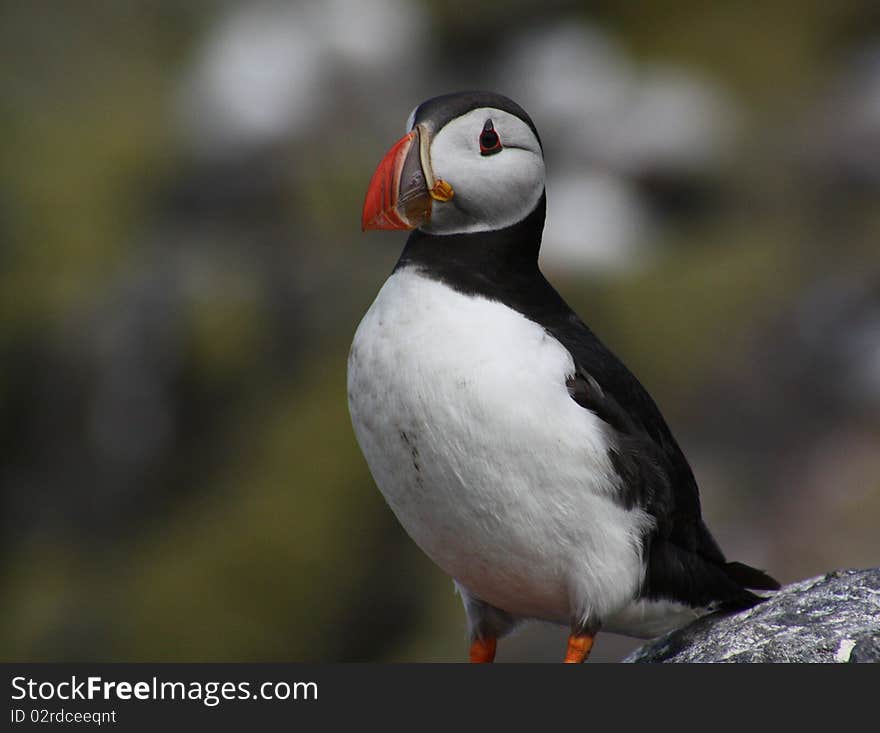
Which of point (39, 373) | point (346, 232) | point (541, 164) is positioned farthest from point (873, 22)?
point (541, 164)

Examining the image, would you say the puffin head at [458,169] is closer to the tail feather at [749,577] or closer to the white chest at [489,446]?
the white chest at [489,446]

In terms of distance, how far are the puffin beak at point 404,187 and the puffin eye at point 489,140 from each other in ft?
0.40

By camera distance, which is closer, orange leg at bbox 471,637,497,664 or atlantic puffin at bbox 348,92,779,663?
atlantic puffin at bbox 348,92,779,663

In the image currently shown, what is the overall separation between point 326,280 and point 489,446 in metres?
5.62

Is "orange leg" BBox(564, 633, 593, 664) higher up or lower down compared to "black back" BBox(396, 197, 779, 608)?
lower down

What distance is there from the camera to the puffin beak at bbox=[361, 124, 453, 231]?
3021 millimetres

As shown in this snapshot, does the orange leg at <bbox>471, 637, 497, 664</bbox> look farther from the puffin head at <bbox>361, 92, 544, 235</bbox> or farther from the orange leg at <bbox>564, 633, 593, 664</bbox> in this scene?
the puffin head at <bbox>361, 92, 544, 235</bbox>

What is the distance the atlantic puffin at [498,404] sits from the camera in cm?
301

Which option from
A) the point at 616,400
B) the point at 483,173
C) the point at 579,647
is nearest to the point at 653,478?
the point at 616,400

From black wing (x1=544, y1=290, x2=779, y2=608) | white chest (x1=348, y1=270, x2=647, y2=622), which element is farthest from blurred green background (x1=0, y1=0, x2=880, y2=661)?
white chest (x1=348, y1=270, x2=647, y2=622)

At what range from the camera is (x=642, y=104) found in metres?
11.6

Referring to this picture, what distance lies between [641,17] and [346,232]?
5046 millimetres

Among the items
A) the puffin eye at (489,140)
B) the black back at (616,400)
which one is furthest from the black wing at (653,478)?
the puffin eye at (489,140)

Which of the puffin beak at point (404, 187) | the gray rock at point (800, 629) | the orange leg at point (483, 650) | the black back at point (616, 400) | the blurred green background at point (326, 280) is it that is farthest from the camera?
the blurred green background at point (326, 280)
